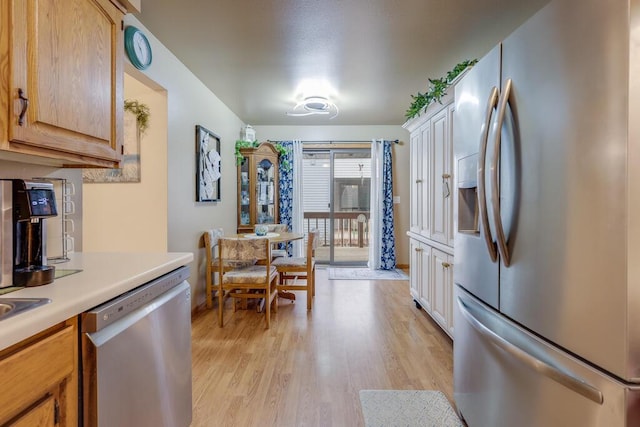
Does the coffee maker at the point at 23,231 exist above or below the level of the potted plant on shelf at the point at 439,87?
below

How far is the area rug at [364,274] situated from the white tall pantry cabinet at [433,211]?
1.43 meters

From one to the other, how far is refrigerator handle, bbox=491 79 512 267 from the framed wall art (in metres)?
3.03

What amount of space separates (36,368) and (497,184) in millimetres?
1476

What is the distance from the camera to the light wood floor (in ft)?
6.21

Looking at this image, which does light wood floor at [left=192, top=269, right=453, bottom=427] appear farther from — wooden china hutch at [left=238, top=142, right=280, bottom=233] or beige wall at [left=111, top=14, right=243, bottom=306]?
wooden china hutch at [left=238, top=142, right=280, bottom=233]

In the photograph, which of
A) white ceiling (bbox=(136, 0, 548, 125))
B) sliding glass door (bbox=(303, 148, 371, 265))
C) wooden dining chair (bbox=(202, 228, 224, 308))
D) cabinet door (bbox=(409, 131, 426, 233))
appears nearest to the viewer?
white ceiling (bbox=(136, 0, 548, 125))

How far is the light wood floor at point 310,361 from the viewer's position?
1.89 m

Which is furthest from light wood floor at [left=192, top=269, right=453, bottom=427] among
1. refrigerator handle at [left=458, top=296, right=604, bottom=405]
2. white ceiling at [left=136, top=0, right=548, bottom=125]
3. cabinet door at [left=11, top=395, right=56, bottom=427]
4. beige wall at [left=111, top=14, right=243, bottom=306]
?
white ceiling at [left=136, top=0, right=548, bottom=125]

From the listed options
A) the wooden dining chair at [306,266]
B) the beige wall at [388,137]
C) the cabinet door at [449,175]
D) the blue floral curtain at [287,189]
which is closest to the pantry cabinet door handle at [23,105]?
the cabinet door at [449,175]

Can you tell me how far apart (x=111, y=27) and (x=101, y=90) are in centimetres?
33

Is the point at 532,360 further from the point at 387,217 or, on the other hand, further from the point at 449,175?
the point at 387,217

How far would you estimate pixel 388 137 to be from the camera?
19.3ft

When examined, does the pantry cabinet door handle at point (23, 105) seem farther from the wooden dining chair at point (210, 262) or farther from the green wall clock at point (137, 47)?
the wooden dining chair at point (210, 262)

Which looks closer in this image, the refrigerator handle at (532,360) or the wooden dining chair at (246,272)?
the refrigerator handle at (532,360)
